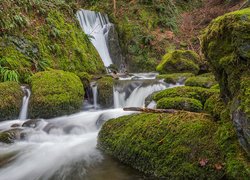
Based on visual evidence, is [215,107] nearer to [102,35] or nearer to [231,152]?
[231,152]

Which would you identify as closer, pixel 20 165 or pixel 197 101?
pixel 20 165

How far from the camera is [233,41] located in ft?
10.5

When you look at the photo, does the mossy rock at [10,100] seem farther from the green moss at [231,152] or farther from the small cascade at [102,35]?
the small cascade at [102,35]

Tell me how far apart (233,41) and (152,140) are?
5.87 ft

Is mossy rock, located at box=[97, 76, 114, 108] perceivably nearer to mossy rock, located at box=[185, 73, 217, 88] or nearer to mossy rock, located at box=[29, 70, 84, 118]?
mossy rock, located at box=[29, 70, 84, 118]

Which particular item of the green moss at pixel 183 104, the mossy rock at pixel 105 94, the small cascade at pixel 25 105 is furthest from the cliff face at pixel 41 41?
the green moss at pixel 183 104

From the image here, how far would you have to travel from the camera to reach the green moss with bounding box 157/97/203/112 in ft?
16.7

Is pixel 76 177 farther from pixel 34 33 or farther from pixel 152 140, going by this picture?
pixel 34 33

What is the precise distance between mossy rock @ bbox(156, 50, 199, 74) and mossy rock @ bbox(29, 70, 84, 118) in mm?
4288

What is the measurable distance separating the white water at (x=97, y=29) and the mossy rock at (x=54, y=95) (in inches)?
241

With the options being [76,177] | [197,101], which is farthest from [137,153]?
[197,101]

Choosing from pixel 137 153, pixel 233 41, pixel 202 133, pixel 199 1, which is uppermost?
pixel 199 1

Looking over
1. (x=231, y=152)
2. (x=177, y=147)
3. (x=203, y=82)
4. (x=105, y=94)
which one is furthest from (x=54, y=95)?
(x=231, y=152)

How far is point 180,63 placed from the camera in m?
10.7
